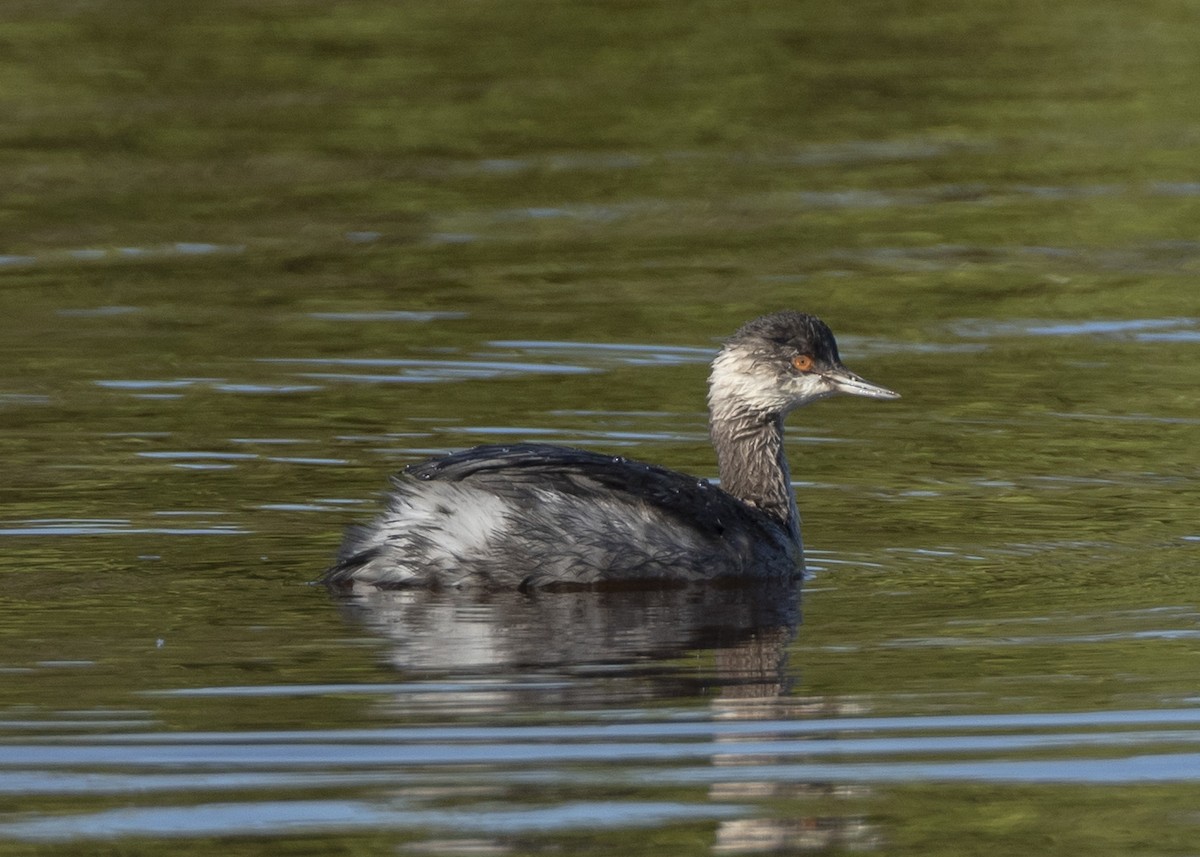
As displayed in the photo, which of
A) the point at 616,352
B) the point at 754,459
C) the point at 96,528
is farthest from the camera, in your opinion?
the point at 616,352

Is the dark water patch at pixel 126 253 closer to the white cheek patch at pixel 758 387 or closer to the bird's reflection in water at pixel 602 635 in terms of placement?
the white cheek patch at pixel 758 387

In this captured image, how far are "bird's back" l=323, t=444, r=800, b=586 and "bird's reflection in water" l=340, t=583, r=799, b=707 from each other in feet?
0.25

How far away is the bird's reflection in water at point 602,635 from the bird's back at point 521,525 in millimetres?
75

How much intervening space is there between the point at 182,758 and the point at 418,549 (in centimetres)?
211

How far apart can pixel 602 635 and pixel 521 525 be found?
698mm

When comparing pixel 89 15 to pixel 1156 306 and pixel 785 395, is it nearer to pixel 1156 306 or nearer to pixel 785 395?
pixel 1156 306

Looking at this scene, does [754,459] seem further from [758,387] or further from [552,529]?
[552,529]

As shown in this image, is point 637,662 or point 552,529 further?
point 552,529

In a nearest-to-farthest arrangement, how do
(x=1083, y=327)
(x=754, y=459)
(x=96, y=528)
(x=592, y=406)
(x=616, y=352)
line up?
(x=96, y=528)
(x=754, y=459)
(x=592, y=406)
(x=616, y=352)
(x=1083, y=327)

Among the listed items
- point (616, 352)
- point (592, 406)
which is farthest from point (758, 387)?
point (616, 352)

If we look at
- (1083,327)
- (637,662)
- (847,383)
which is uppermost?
(847,383)

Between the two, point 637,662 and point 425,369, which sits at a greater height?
point 425,369

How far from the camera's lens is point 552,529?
8.64 metres

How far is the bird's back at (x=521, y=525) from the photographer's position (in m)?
8.58
